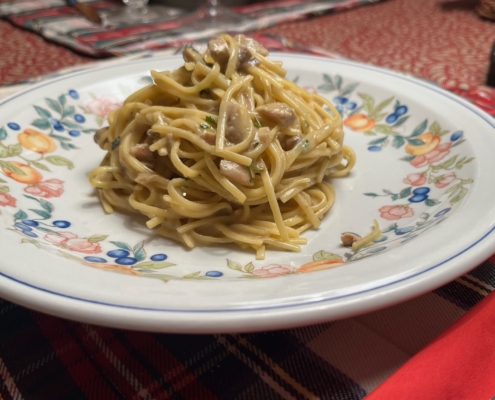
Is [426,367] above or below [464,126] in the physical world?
below

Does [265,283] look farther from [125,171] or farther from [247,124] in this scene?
[125,171]

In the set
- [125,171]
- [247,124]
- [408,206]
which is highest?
[247,124]

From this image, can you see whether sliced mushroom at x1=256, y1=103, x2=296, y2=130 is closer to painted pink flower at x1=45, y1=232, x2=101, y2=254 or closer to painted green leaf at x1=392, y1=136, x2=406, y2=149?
painted green leaf at x1=392, y1=136, x2=406, y2=149

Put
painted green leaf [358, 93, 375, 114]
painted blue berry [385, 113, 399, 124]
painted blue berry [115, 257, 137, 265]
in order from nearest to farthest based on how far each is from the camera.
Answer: painted blue berry [115, 257, 137, 265] < painted blue berry [385, 113, 399, 124] < painted green leaf [358, 93, 375, 114]

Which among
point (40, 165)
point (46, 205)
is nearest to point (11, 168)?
point (40, 165)

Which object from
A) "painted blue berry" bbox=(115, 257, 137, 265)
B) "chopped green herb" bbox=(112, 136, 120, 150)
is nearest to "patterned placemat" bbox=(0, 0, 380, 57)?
"chopped green herb" bbox=(112, 136, 120, 150)

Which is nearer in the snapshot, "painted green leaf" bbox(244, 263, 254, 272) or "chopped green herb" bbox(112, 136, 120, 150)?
"painted green leaf" bbox(244, 263, 254, 272)

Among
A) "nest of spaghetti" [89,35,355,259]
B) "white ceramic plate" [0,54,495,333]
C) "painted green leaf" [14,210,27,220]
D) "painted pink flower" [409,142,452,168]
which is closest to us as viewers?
"white ceramic plate" [0,54,495,333]

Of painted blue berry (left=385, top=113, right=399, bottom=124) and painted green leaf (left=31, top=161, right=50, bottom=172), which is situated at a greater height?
painted blue berry (left=385, top=113, right=399, bottom=124)

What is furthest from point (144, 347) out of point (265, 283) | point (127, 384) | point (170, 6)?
point (170, 6)
